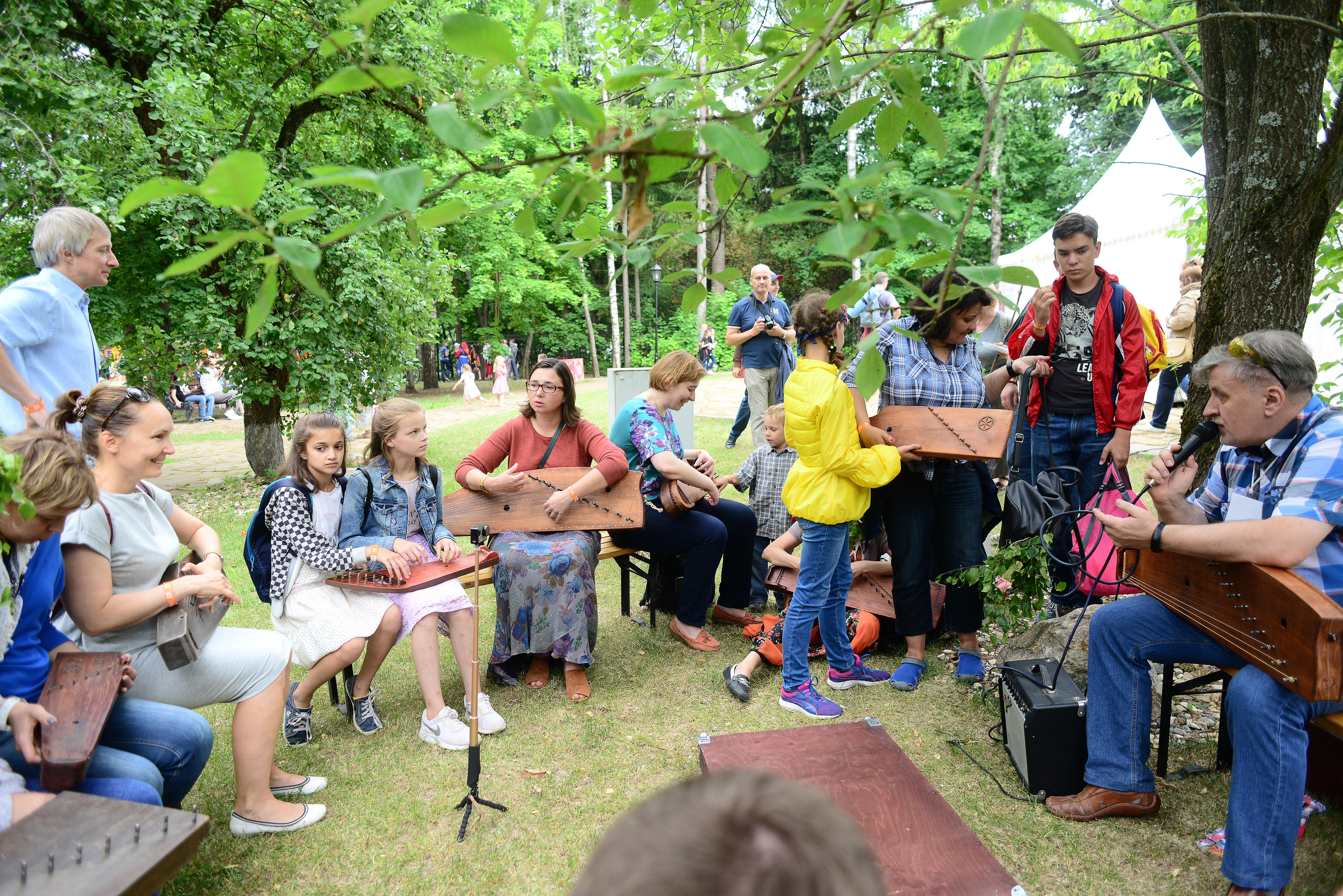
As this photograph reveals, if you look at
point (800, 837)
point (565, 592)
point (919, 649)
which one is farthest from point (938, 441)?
point (800, 837)

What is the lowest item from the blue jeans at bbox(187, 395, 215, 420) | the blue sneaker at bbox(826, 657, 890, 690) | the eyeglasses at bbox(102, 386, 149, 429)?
the blue jeans at bbox(187, 395, 215, 420)

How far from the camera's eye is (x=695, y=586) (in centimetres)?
462

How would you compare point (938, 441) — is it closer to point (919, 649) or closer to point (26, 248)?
point (919, 649)

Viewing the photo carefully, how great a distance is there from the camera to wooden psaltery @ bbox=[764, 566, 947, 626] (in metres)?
4.38

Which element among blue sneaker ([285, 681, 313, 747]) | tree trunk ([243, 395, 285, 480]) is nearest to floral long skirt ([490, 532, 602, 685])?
blue sneaker ([285, 681, 313, 747])

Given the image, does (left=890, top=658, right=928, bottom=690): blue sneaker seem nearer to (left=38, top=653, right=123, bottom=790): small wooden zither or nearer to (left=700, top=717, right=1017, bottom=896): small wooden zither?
(left=700, top=717, right=1017, bottom=896): small wooden zither

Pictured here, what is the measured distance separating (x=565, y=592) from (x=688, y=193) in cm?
256

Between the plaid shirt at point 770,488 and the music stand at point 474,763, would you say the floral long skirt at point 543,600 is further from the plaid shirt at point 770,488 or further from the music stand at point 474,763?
the plaid shirt at point 770,488

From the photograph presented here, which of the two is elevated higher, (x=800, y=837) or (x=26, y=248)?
(x=26, y=248)

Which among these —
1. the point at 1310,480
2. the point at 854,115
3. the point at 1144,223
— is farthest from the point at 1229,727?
the point at 1144,223

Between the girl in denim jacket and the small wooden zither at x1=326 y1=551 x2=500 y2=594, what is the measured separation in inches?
2.2

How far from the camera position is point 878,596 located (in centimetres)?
446

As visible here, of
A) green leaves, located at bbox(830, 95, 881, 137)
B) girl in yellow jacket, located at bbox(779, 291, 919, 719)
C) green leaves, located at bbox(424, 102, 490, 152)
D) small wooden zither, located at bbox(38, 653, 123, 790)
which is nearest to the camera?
green leaves, located at bbox(424, 102, 490, 152)

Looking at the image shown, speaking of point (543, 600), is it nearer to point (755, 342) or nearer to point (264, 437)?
point (755, 342)
